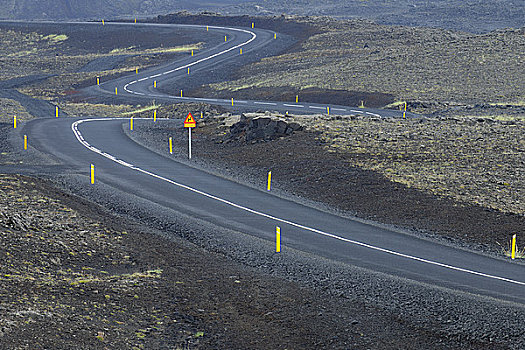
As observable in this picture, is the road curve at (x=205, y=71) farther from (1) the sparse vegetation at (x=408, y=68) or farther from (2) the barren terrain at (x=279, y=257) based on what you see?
(2) the barren terrain at (x=279, y=257)

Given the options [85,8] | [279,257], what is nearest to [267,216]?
[279,257]

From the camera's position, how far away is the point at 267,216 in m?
21.9

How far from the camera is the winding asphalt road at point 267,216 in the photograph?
672 inches

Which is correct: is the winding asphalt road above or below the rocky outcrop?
below

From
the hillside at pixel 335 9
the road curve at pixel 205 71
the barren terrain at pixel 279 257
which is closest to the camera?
the barren terrain at pixel 279 257

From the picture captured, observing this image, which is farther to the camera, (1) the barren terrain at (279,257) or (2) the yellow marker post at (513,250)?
(2) the yellow marker post at (513,250)

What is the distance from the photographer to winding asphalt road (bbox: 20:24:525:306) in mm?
17064

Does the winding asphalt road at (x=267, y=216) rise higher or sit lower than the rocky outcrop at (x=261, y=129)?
lower

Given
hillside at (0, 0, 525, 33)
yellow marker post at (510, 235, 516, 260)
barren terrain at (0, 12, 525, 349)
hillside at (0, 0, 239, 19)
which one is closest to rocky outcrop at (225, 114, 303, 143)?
barren terrain at (0, 12, 525, 349)

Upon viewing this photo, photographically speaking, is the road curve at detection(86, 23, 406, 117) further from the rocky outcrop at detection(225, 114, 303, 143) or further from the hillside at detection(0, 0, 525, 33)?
the hillside at detection(0, 0, 525, 33)

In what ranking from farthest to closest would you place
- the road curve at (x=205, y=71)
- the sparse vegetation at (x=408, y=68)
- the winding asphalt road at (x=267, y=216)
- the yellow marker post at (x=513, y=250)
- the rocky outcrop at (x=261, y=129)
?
the sparse vegetation at (x=408, y=68)
the road curve at (x=205, y=71)
the rocky outcrop at (x=261, y=129)
the yellow marker post at (x=513, y=250)
the winding asphalt road at (x=267, y=216)

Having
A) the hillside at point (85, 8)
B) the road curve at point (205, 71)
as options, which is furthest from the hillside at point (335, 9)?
the road curve at point (205, 71)

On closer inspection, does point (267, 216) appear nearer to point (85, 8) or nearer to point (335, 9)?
point (335, 9)

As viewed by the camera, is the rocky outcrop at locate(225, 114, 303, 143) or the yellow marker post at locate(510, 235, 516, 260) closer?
the yellow marker post at locate(510, 235, 516, 260)
